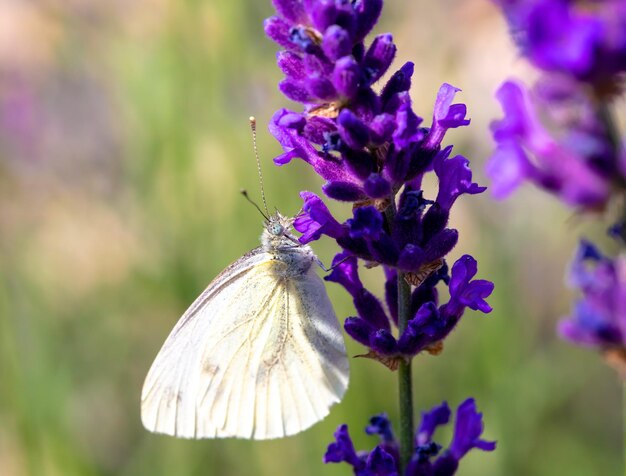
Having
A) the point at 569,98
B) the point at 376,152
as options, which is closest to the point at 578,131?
the point at 569,98

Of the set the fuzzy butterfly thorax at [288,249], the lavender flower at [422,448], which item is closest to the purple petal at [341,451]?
the lavender flower at [422,448]

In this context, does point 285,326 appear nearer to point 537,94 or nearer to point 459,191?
point 459,191

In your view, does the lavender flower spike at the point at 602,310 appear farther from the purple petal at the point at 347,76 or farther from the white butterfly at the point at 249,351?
the white butterfly at the point at 249,351

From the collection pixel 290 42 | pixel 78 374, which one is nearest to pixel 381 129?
pixel 290 42

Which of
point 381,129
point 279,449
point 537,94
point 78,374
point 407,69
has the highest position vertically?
point 407,69

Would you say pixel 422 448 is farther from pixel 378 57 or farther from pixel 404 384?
pixel 378 57

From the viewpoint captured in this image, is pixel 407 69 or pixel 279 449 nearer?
pixel 407 69
